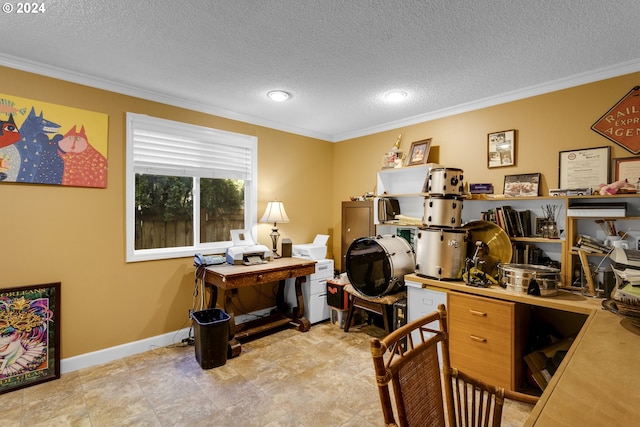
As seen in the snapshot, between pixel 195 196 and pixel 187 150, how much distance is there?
497mm

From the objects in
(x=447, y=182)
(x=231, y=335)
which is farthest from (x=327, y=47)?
(x=231, y=335)

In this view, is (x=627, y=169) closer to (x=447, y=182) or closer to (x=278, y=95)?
(x=447, y=182)

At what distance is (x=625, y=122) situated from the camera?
2412 millimetres

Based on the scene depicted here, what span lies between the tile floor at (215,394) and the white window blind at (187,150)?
182 centimetres

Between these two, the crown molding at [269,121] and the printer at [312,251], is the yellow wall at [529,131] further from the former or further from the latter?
the printer at [312,251]

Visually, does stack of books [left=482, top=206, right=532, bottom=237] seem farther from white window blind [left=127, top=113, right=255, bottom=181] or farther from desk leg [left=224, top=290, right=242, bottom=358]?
white window blind [left=127, top=113, right=255, bottom=181]

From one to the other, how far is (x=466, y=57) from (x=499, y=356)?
219cm

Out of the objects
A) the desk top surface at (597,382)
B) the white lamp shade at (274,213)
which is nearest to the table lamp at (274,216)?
the white lamp shade at (274,213)

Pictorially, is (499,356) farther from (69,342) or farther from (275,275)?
(69,342)

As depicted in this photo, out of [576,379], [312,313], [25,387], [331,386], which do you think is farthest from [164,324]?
[576,379]

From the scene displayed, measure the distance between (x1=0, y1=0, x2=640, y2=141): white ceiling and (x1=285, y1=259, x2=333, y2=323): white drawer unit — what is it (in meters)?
1.91

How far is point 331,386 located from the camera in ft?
8.04

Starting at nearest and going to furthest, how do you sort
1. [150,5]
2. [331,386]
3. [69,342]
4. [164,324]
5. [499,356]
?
[150,5]
[499,356]
[331,386]
[69,342]
[164,324]

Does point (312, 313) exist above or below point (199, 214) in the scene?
below
